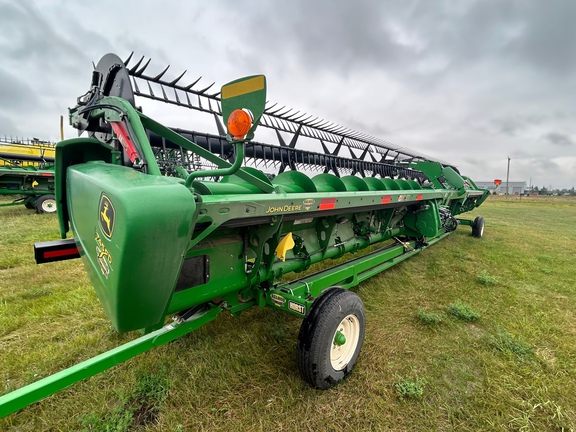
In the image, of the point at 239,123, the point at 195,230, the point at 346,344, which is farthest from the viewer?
the point at 346,344

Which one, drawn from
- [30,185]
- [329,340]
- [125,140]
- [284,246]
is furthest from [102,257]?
[30,185]

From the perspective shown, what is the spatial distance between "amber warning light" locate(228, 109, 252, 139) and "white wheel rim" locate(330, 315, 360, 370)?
1571 mm

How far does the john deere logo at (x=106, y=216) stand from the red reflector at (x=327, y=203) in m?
1.34

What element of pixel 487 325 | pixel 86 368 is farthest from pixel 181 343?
pixel 487 325

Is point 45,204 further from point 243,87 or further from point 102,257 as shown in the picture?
point 243,87

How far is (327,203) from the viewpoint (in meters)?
2.14

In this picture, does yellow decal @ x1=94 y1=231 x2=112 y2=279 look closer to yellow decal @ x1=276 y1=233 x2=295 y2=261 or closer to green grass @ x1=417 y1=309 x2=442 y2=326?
yellow decal @ x1=276 y1=233 x2=295 y2=261

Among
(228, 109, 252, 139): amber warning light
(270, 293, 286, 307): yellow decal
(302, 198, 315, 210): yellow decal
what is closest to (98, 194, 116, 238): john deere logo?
(228, 109, 252, 139): amber warning light

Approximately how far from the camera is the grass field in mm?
1772

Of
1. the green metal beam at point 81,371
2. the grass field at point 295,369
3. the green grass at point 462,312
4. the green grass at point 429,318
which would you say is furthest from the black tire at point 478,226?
the green metal beam at point 81,371

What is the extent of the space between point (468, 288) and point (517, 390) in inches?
80.9

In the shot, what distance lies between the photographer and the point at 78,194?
170 cm

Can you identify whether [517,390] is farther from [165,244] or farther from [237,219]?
[165,244]

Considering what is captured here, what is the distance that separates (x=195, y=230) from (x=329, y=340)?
116 centimetres
